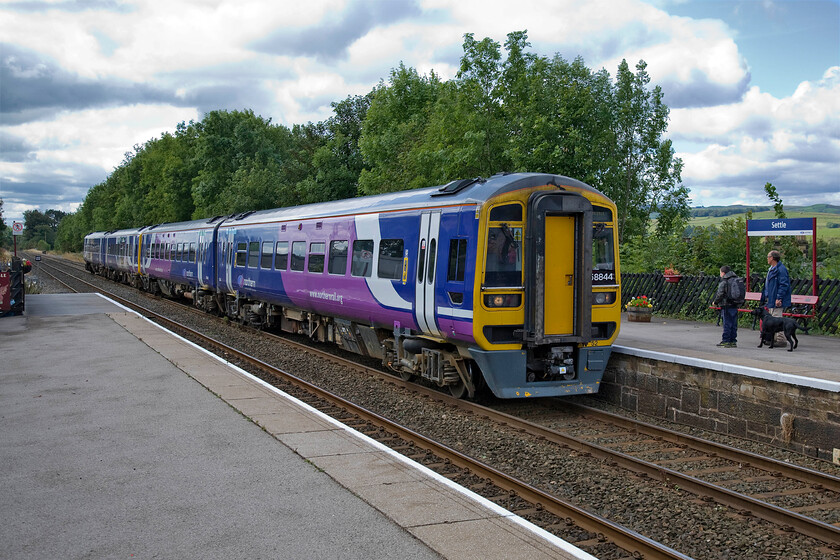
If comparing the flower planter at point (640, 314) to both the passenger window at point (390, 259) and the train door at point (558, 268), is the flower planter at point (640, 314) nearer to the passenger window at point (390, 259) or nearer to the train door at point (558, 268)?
the train door at point (558, 268)

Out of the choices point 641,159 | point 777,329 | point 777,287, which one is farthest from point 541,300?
point 641,159

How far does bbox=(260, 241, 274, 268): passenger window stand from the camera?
55.6 ft

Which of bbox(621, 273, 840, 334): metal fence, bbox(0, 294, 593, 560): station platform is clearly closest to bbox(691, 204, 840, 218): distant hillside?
bbox(621, 273, 840, 334): metal fence

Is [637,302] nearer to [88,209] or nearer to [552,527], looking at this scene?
[552,527]

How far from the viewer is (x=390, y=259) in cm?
1124

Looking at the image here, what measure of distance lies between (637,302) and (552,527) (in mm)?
11190

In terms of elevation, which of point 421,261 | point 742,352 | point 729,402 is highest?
point 421,261

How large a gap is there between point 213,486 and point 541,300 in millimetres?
5013

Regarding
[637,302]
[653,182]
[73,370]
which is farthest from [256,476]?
[653,182]

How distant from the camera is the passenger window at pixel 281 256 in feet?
52.3

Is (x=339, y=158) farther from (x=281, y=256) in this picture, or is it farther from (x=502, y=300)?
(x=502, y=300)

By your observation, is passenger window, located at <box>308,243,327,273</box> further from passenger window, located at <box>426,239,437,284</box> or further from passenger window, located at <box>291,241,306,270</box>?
passenger window, located at <box>426,239,437,284</box>

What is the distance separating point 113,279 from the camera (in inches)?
1783

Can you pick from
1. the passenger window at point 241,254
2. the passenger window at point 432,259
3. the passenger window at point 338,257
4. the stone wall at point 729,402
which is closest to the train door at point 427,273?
the passenger window at point 432,259
